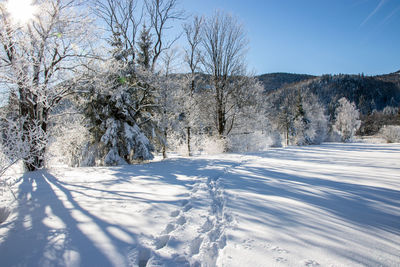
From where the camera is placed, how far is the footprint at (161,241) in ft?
6.48

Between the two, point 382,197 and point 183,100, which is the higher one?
point 183,100

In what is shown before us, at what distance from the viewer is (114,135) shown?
873 centimetres

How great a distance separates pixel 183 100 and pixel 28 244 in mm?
12631

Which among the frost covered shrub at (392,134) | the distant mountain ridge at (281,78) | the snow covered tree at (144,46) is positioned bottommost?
the frost covered shrub at (392,134)

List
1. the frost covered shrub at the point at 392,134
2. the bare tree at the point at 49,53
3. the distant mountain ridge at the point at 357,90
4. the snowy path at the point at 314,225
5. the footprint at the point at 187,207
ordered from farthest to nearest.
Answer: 1. the distant mountain ridge at the point at 357,90
2. the frost covered shrub at the point at 392,134
3. the bare tree at the point at 49,53
4. the footprint at the point at 187,207
5. the snowy path at the point at 314,225

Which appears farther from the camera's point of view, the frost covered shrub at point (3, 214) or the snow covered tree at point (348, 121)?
the snow covered tree at point (348, 121)

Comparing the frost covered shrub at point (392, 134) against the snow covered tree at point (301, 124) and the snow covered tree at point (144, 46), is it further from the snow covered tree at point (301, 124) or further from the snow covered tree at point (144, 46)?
the snow covered tree at point (144, 46)

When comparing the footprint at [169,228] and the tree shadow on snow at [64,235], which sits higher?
the tree shadow on snow at [64,235]

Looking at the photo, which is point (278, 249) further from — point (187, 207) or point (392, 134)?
point (392, 134)

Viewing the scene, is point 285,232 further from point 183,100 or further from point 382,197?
point 183,100

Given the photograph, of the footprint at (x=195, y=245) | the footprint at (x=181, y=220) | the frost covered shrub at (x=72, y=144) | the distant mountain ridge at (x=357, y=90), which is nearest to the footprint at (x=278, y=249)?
the footprint at (x=195, y=245)

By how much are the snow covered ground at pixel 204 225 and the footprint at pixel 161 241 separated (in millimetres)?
12

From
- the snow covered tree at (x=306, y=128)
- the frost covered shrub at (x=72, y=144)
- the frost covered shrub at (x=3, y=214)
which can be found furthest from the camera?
the snow covered tree at (x=306, y=128)

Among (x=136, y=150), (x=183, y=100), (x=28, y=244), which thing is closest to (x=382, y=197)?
(x=28, y=244)
